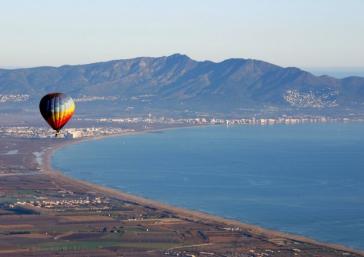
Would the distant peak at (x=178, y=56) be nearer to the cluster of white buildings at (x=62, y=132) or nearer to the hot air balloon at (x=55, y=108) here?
the cluster of white buildings at (x=62, y=132)

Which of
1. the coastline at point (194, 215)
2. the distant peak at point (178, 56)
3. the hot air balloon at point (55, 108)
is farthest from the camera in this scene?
the distant peak at point (178, 56)

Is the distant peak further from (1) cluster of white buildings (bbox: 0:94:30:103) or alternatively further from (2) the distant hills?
(1) cluster of white buildings (bbox: 0:94:30:103)

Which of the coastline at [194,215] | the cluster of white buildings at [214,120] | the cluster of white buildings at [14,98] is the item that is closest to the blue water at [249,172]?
the coastline at [194,215]

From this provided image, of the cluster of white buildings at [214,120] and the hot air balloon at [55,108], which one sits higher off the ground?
the hot air balloon at [55,108]

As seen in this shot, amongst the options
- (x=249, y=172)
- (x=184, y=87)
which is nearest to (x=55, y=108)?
(x=249, y=172)

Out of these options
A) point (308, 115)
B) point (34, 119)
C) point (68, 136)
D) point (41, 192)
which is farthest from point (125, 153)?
point (308, 115)

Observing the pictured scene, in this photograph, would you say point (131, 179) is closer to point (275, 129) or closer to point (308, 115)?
point (275, 129)
